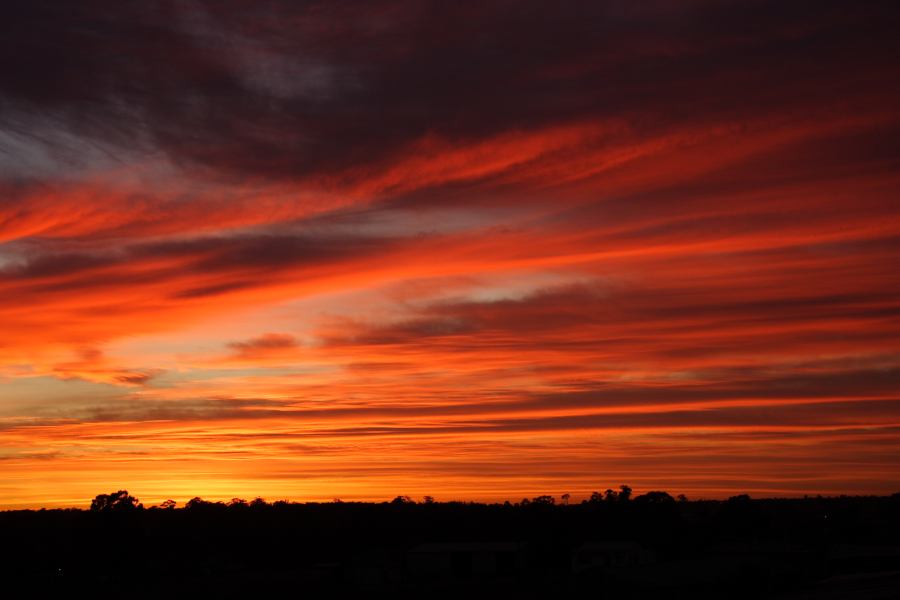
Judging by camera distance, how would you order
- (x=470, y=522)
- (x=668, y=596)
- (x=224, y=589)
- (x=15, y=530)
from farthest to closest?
1. (x=15, y=530)
2. (x=470, y=522)
3. (x=224, y=589)
4. (x=668, y=596)

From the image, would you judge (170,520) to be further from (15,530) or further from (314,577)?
(314,577)

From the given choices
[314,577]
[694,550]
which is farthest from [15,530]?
[694,550]

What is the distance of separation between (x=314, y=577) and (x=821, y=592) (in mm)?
41650

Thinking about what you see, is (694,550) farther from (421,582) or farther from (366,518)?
(366,518)

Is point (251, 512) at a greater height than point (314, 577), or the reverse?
point (251, 512)

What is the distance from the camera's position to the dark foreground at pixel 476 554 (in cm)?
6606

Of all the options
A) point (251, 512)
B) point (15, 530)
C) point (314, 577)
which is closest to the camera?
point (314, 577)

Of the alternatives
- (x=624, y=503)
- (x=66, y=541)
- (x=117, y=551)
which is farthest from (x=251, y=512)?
(x=624, y=503)

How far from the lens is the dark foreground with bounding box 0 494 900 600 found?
6606cm

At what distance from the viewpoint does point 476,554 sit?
8381 centimetres

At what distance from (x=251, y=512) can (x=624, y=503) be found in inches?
2894

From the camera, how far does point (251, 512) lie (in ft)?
543

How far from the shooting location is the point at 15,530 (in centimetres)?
13375

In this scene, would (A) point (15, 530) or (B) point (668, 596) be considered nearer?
(B) point (668, 596)
